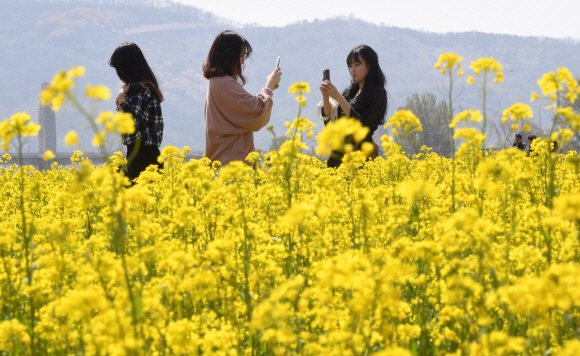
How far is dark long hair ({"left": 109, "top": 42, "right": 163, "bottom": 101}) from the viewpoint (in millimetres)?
4918

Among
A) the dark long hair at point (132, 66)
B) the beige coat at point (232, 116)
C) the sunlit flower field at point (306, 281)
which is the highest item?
the dark long hair at point (132, 66)

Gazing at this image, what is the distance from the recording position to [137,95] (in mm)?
5008

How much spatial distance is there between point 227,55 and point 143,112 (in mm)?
983

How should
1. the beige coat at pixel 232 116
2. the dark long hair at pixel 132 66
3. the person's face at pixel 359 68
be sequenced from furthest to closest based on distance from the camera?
1. the person's face at pixel 359 68
2. the beige coat at pixel 232 116
3. the dark long hair at pixel 132 66

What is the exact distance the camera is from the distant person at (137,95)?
4.94 meters

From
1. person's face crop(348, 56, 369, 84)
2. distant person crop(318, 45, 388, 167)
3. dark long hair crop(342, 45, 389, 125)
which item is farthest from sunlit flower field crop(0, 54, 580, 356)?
person's face crop(348, 56, 369, 84)

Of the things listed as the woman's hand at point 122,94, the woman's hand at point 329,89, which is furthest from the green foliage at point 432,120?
the woman's hand at point 122,94

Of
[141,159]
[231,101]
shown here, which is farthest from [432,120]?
[141,159]

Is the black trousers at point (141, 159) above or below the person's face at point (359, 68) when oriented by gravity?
below

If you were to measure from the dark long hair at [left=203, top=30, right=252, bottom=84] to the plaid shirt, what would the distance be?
2.00 ft

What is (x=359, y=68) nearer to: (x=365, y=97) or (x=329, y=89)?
(x=365, y=97)

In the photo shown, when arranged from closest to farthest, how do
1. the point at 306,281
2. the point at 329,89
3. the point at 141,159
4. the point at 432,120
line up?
the point at 306,281 < the point at 329,89 < the point at 141,159 < the point at 432,120

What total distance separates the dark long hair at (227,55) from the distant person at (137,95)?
1.90 feet

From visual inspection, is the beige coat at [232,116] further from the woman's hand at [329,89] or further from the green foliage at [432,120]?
the green foliage at [432,120]
